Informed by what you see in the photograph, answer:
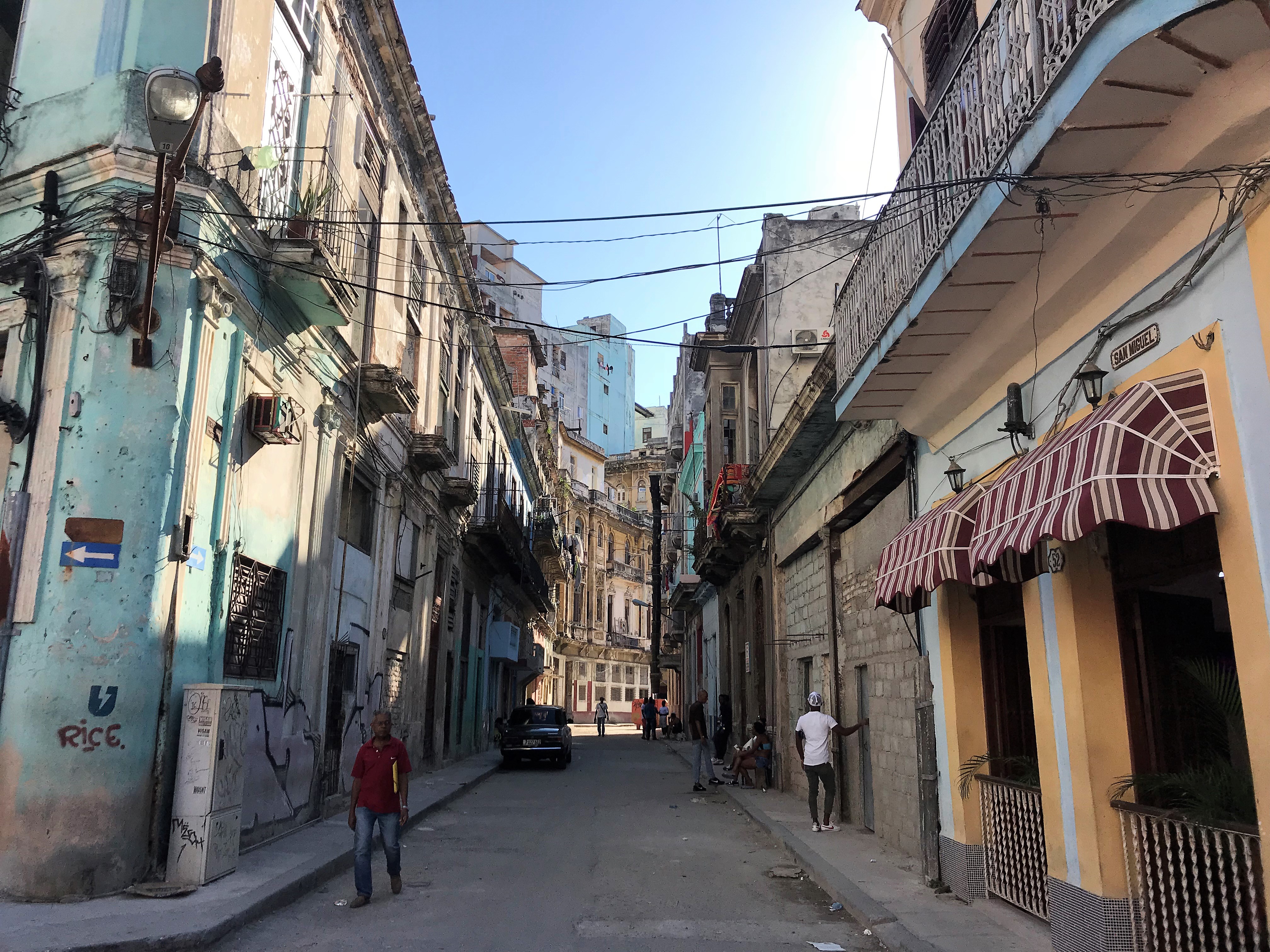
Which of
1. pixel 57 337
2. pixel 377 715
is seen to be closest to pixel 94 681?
pixel 377 715

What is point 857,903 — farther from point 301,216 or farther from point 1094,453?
point 301,216

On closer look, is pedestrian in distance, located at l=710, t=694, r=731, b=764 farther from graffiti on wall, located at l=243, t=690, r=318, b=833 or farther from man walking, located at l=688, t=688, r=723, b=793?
graffiti on wall, located at l=243, t=690, r=318, b=833

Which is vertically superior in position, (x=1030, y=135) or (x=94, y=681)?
(x=1030, y=135)

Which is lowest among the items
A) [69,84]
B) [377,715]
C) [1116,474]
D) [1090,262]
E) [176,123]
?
[377,715]

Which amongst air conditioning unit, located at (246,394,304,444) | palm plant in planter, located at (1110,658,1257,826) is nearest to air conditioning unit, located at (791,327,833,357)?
air conditioning unit, located at (246,394,304,444)

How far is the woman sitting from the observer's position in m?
17.5

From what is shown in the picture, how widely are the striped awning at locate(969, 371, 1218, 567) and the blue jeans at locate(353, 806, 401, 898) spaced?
5656 millimetres

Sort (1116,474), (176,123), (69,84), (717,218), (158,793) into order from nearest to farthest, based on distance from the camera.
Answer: (1116,474) < (176,123) < (158,793) < (69,84) < (717,218)

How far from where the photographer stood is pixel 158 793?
26.2 ft

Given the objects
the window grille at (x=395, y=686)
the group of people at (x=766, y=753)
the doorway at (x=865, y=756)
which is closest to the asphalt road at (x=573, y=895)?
the group of people at (x=766, y=753)

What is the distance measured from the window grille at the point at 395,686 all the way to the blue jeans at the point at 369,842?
7.75 meters

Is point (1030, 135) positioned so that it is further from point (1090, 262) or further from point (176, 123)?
point (176, 123)

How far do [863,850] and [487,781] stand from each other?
1182cm

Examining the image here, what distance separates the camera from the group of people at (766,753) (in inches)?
472
